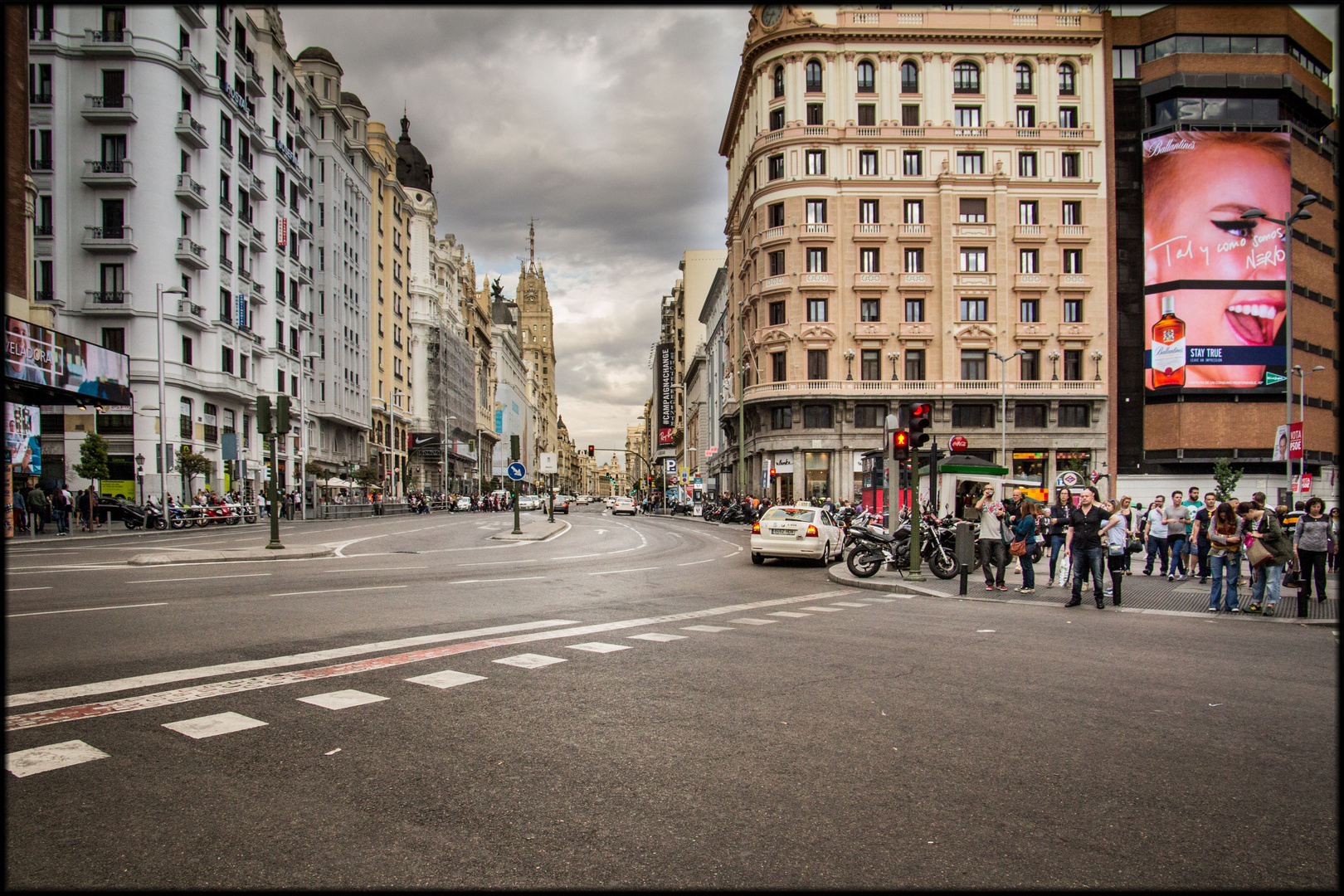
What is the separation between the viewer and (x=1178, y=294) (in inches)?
2109

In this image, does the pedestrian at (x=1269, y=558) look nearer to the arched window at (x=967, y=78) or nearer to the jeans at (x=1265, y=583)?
the jeans at (x=1265, y=583)

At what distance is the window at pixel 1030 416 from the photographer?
176 ft

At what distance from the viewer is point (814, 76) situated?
2164 inches

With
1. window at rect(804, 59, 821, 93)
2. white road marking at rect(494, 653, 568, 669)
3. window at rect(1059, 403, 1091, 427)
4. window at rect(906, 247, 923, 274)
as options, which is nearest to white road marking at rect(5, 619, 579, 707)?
white road marking at rect(494, 653, 568, 669)

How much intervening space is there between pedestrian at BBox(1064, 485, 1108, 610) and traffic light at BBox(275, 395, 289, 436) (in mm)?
17248

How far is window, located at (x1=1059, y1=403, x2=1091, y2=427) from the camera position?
5409cm

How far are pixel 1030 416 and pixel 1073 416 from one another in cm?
276

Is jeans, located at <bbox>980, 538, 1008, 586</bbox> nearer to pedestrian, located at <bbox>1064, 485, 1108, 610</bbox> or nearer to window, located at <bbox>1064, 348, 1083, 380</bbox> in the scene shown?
pedestrian, located at <bbox>1064, 485, 1108, 610</bbox>

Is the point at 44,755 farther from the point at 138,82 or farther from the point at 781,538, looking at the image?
the point at 138,82

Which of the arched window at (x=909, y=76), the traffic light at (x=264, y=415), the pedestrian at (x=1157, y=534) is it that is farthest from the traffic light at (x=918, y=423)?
the arched window at (x=909, y=76)

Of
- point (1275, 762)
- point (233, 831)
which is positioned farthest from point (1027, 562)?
point (233, 831)

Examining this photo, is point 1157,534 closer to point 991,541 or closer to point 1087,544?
point 991,541

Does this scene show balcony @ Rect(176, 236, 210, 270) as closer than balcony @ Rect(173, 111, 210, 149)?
No

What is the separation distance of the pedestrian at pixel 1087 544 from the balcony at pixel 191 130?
46.2 metres
